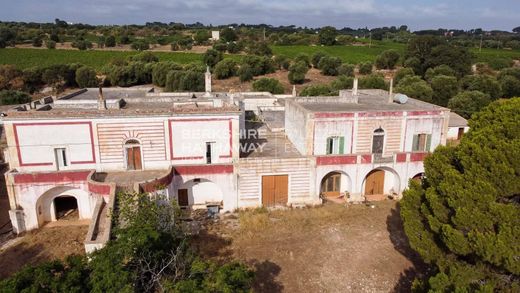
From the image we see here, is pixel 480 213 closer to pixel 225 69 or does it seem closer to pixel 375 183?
pixel 375 183

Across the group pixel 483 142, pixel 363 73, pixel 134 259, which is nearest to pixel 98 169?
pixel 134 259

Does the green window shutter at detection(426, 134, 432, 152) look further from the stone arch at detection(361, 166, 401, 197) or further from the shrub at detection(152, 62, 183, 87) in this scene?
the shrub at detection(152, 62, 183, 87)

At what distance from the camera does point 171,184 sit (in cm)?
2289

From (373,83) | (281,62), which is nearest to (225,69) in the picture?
(281,62)

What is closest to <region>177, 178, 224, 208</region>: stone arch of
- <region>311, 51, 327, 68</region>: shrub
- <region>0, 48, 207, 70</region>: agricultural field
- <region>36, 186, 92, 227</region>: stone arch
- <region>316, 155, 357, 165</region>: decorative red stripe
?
<region>36, 186, 92, 227</region>: stone arch

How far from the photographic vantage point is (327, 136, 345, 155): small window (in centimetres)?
2542

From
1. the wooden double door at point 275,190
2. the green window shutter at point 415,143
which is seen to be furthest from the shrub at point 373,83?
the wooden double door at point 275,190

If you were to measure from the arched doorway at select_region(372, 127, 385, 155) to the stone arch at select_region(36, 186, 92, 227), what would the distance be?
62.5ft

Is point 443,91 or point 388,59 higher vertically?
point 388,59

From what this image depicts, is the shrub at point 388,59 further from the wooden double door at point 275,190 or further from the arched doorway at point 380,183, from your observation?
the wooden double door at point 275,190

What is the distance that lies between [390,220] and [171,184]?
1397 cm

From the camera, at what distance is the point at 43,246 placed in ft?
68.7

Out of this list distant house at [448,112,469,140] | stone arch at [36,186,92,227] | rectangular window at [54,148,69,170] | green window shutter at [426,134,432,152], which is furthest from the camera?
distant house at [448,112,469,140]

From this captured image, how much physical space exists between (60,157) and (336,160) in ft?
56.7
